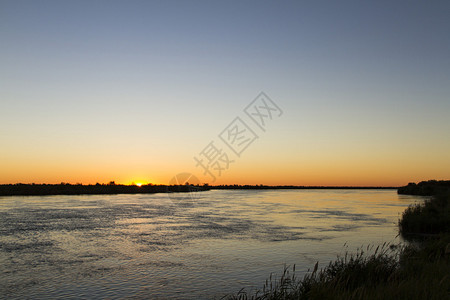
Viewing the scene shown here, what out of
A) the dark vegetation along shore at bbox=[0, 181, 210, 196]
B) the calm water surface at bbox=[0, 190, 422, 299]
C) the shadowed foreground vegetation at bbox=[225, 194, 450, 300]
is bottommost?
the calm water surface at bbox=[0, 190, 422, 299]

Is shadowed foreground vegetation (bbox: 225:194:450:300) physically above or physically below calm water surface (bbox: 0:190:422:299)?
above

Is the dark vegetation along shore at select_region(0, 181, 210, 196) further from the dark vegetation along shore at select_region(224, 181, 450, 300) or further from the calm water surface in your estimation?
the dark vegetation along shore at select_region(224, 181, 450, 300)

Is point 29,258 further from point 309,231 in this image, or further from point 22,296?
point 309,231

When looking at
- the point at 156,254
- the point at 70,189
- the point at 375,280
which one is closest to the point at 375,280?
the point at 375,280

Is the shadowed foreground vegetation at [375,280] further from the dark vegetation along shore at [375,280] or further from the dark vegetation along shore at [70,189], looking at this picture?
the dark vegetation along shore at [70,189]

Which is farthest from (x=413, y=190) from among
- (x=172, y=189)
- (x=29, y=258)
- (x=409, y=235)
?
(x=29, y=258)

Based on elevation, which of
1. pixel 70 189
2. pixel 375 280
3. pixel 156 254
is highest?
pixel 70 189

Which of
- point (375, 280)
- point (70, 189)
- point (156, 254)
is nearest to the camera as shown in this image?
point (375, 280)

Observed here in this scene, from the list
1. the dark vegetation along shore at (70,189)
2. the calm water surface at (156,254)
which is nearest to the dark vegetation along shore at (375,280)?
the calm water surface at (156,254)

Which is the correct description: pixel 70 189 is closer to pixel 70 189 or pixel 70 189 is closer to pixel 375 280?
pixel 70 189

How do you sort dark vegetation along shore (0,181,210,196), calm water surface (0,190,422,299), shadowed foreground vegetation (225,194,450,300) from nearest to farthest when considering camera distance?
shadowed foreground vegetation (225,194,450,300) → calm water surface (0,190,422,299) → dark vegetation along shore (0,181,210,196)

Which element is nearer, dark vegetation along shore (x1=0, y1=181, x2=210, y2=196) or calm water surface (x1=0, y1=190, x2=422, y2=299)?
Answer: calm water surface (x1=0, y1=190, x2=422, y2=299)

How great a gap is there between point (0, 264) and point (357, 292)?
1314 centimetres

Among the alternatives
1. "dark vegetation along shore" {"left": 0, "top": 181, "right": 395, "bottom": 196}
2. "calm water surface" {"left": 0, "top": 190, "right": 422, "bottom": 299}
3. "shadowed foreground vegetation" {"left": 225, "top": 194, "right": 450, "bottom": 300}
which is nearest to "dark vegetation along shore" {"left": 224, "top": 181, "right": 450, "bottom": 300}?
"shadowed foreground vegetation" {"left": 225, "top": 194, "right": 450, "bottom": 300}
